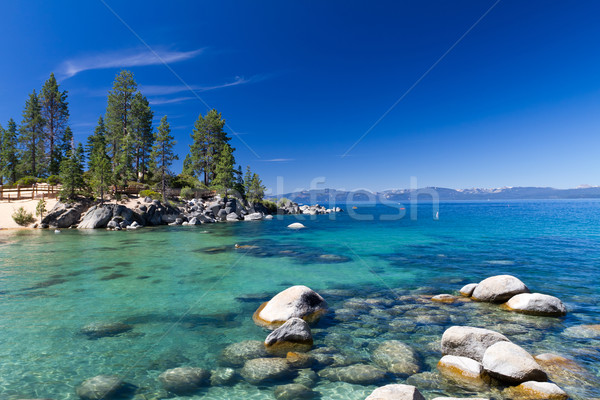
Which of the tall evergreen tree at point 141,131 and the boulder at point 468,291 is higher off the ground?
the tall evergreen tree at point 141,131

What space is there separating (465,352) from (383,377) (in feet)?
8.23

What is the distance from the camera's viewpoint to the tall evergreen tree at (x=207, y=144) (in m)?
78.7

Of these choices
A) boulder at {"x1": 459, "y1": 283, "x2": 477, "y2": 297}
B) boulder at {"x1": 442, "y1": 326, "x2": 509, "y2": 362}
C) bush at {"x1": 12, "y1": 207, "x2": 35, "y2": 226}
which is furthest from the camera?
bush at {"x1": 12, "y1": 207, "x2": 35, "y2": 226}

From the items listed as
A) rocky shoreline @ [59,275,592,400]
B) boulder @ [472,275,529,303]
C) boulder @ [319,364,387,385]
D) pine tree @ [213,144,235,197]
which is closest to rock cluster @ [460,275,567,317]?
boulder @ [472,275,529,303]

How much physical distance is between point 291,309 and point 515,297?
9.15 metres

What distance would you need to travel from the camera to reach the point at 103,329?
9938 mm

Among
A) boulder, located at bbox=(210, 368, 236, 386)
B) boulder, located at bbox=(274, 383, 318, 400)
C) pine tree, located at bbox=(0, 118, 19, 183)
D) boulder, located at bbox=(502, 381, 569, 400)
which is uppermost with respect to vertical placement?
pine tree, located at bbox=(0, 118, 19, 183)

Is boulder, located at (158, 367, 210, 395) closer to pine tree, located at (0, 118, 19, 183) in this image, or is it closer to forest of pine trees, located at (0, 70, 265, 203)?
forest of pine trees, located at (0, 70, 265, 203)

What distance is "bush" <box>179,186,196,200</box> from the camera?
2702 inches

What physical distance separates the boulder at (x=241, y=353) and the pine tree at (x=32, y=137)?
8390cm

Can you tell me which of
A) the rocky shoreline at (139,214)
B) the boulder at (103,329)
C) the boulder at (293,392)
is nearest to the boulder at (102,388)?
the boulder at (103,329)

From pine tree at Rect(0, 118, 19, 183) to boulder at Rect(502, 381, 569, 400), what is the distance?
93.2m

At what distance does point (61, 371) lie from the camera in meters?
7.34

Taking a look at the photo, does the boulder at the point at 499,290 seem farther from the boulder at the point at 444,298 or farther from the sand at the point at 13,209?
the sand at the point at 13,209
